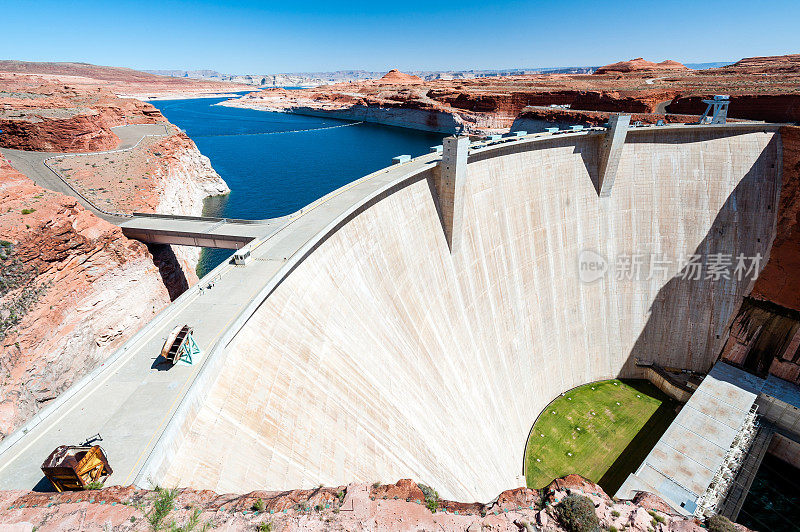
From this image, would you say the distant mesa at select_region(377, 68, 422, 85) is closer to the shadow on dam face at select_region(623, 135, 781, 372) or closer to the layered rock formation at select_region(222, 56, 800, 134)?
the layered rock formation at select_region(222, 56, 800, 134)

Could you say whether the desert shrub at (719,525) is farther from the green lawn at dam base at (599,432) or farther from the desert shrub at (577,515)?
the green lawn at dam base at (599,432)

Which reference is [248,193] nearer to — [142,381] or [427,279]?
[427,279]

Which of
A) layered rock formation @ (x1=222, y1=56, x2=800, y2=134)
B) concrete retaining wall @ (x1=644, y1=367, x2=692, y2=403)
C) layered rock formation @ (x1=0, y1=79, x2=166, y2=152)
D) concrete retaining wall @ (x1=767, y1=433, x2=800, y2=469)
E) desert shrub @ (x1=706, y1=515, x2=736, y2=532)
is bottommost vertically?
concrete retaining wall @ (x1=767, y1=433, x2=800, y2=469)

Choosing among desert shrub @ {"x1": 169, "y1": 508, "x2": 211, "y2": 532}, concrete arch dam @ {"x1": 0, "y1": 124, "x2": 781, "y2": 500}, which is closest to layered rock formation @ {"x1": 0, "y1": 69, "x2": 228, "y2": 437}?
concrete arch dam @ {"x1": 0, "y1": 124, "x2": 781, "y2": 500}

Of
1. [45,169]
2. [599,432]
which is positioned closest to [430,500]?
[599,432]

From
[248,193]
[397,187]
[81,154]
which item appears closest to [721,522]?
[397,187]

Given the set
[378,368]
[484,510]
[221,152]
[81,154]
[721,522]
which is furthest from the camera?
[221,152]
